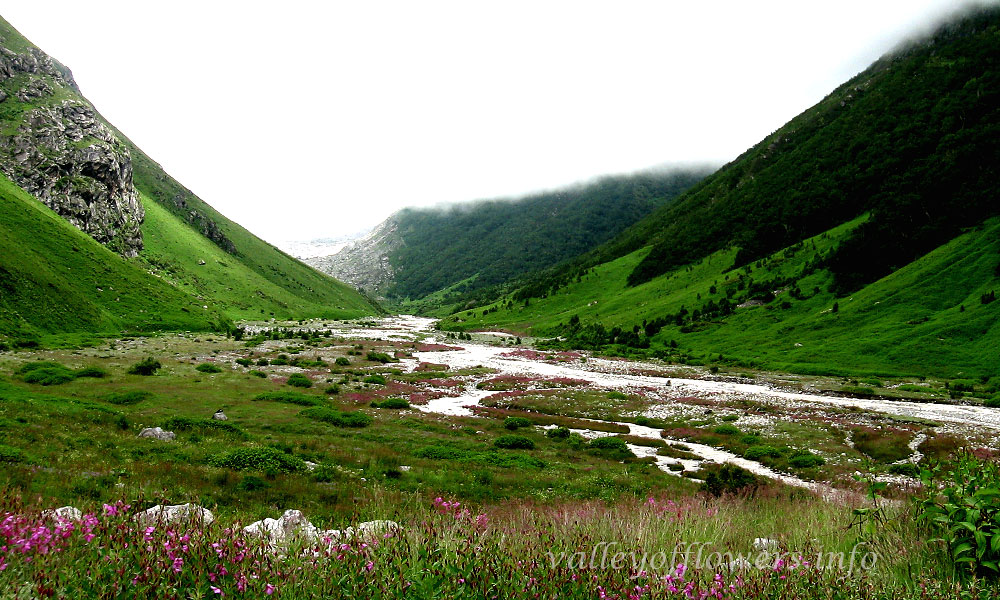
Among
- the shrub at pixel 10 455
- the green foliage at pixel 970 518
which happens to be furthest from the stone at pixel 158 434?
the green foliage at pixel 970 518

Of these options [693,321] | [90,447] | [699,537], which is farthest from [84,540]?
→ [693,321]

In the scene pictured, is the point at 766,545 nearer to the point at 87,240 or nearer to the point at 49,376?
the point at 49,376

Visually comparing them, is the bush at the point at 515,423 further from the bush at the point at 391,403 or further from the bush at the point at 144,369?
the bush at the point at 144,369

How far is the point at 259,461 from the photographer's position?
54.3 feet

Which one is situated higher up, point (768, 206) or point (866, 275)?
point (768, 206)

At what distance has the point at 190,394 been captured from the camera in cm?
3144

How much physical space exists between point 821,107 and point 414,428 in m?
241

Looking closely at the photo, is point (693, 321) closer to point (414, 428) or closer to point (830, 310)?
point (830, 310)

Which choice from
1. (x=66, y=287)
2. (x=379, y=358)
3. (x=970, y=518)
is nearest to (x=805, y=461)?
(x=970, y=518)

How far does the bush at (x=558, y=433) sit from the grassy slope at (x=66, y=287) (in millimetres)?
59003

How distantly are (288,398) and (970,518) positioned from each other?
36400 mm

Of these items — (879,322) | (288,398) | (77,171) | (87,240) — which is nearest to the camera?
(288,398)

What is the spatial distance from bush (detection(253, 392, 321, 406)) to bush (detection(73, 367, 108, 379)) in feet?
39.8

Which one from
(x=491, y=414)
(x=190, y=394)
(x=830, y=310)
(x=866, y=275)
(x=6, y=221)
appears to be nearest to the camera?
(x=190, y=394)
